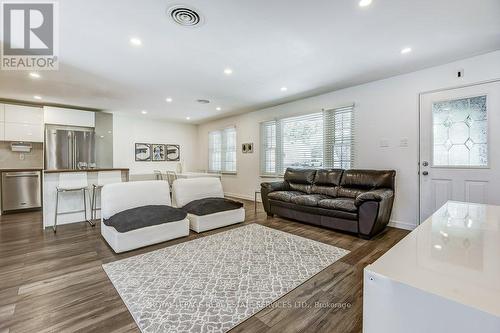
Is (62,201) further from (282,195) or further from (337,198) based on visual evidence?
(337,198)

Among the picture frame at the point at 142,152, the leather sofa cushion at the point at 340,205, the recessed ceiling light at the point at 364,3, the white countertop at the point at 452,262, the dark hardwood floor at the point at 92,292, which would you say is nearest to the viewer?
the white countertop at the point at 452,262

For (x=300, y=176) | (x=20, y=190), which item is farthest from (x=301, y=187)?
(x=20, y=190)

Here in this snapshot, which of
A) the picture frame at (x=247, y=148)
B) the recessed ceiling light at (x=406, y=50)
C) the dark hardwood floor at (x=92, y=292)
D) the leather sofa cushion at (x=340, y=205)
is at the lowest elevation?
the dark hardwood floor at (x=92, y=292)

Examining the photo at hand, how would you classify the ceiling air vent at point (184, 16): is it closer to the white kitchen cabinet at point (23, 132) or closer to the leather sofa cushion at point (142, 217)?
the leather sofa cushion at point (142, 217)

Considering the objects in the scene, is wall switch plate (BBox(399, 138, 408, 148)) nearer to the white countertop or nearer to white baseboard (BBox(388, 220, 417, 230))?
white baseboard (BBox(388, 220, 417, 230))

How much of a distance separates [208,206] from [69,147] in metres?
4.51

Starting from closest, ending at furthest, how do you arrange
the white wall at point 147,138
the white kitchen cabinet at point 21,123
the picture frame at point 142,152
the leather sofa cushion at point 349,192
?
the leather sofa cushion at point 349,192 → the white kitchen cabinet at point 21,123 → the white wall at point 147,138 → the picture frame at point 142,152

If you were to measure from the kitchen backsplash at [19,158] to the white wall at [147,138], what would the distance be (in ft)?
5.60

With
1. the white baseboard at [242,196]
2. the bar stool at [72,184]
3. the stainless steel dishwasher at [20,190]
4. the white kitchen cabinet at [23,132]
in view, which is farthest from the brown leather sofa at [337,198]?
the white kitchen cabinet at [23,132]

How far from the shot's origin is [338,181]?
14.0 ft

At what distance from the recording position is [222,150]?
7703mm

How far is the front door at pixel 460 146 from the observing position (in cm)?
308

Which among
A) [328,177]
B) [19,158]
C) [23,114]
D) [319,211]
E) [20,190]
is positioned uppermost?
[23,114]

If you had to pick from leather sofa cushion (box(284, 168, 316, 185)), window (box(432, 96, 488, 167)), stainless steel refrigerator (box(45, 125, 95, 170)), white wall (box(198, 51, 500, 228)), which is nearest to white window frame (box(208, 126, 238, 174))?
leather sofa cushion (box(284, 168, 316, 185))
